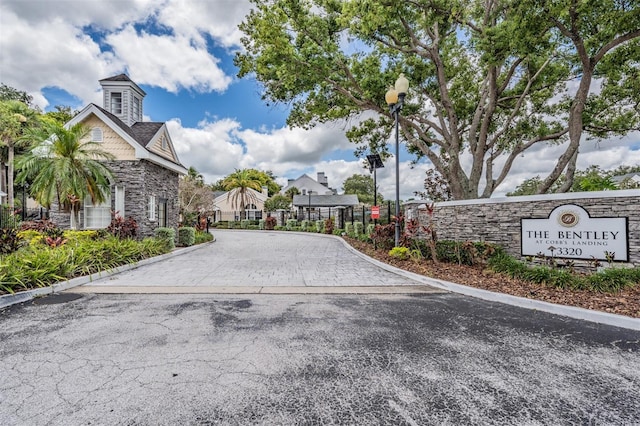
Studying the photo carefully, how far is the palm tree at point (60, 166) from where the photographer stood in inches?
366

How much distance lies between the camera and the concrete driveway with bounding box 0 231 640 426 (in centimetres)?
217

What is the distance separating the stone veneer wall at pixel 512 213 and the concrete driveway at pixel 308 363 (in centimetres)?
300

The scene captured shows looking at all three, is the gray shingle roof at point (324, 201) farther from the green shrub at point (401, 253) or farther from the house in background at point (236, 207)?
the green shrub at point (401, 253)

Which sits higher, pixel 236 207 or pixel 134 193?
pixel 236 207

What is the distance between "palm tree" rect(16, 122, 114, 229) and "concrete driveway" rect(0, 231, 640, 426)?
5.85 m

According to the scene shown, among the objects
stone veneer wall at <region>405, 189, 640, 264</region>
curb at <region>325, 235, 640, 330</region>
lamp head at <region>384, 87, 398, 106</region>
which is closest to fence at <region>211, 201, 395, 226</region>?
stone veneer wall at <region>405, 189, 640, 264</region>

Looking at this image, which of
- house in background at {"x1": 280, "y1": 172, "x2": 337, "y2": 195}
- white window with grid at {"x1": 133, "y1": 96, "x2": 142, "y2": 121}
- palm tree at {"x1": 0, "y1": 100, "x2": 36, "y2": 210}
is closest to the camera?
white window with grid at {"x1": 133, "y1": 96, "x2": 142, "y2": 121}

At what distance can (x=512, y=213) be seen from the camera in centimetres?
711

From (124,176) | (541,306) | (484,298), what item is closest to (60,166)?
(124,176)

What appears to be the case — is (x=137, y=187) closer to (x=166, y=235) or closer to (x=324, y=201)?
(x=166, y=235)

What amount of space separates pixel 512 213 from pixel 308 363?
257 inches

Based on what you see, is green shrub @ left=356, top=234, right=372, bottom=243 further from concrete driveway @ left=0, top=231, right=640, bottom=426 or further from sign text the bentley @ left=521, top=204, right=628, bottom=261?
concrete driveway @ left=0, top=231, right=640, bottom=426

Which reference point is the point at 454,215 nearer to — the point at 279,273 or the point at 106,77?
the point at 279,273

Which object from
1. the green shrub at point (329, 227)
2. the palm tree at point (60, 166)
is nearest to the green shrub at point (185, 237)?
the palm tree at point (60, 166)
